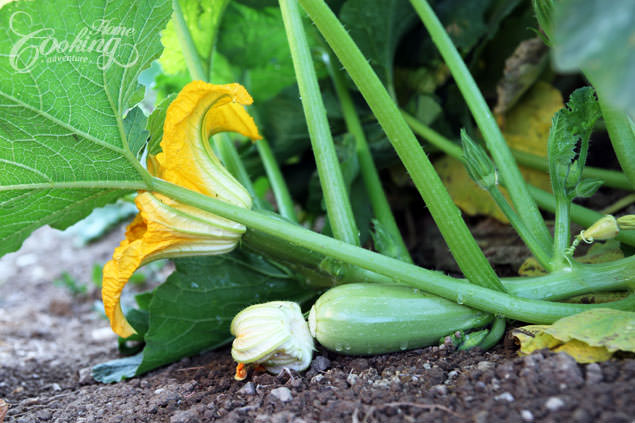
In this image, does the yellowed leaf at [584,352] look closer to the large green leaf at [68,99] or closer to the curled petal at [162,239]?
the curled petal at [162,239]

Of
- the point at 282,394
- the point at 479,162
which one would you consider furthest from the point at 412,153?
the point at 282,394

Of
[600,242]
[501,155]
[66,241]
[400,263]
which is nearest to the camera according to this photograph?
[400,263]

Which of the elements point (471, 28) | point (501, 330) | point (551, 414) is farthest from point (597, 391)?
point (471, 28)

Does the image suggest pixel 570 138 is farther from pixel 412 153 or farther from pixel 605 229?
pixel 412 153

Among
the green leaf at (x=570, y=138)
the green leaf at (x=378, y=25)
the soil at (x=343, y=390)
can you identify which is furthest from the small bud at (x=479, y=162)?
the green leaf at (x=378, y=25)

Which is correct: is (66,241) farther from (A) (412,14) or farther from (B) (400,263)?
(B) (400,263)


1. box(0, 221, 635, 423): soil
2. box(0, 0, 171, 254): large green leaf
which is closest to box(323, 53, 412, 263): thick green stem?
box(0, 221, 635, 423): soil
